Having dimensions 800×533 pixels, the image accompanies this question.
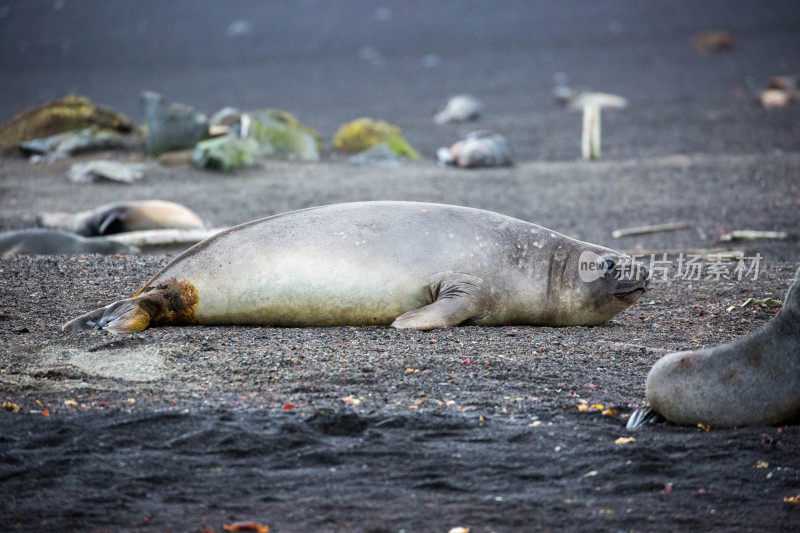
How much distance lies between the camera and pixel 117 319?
4.11 metres

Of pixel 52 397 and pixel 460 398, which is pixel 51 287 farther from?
pixel 460 398

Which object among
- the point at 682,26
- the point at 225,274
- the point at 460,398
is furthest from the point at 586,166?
the point at 682,26

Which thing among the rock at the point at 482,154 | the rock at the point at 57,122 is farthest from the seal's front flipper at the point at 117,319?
the rock at the point at 57,122

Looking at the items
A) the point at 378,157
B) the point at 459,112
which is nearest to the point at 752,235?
the point at 378,157

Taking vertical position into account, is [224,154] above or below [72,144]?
below

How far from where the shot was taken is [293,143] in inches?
553

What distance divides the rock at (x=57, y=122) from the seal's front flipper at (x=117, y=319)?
1143 centimetres

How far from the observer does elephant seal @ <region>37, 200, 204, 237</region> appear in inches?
340

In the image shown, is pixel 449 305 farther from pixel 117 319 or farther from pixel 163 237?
pixel 163 237

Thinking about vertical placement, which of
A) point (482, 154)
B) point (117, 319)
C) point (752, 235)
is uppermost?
point (482, 154)

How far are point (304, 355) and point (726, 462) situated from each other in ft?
6.12

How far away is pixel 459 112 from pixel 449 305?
13.9 m

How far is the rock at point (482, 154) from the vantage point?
13.0 metres

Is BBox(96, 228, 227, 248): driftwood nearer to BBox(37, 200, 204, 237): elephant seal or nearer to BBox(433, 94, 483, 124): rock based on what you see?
BBox(37, 200, 204, 237): elephant seal
